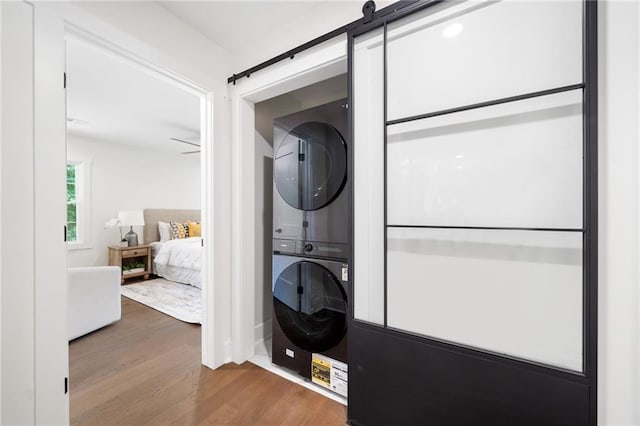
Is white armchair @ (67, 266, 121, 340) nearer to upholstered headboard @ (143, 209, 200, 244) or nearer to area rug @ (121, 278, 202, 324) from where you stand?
area rug @ (121, 278, 202, 324)

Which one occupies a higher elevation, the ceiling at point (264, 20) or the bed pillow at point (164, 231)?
the ceiling at point (264, 20)

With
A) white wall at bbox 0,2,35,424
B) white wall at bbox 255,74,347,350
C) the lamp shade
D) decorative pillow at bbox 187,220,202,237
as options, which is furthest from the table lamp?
white wall at bbox 0,2,35,424

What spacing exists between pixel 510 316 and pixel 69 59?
3.37 meters

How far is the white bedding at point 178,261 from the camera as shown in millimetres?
4109

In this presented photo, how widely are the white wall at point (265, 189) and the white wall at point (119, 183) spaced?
152 inches

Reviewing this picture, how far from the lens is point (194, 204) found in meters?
6.16

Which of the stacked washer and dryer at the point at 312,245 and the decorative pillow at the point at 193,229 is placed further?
the decorative pillow at the point at 193,229

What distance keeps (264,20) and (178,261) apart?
3774 mm

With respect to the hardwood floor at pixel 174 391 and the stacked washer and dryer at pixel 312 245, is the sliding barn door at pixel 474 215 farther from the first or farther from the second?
the hardwood floor at pixel 174 391

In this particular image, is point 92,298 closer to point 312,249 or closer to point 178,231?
point 312,249

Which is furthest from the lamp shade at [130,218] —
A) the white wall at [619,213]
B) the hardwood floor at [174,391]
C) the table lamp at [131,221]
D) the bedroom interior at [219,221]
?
the white wall at [619,213]

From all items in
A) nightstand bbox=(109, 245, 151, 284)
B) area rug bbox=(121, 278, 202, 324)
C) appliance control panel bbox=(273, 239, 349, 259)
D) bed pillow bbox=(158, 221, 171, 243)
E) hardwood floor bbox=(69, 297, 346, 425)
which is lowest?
area rug bbox=(121, 278, 202, 324)

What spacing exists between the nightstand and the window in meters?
0.45

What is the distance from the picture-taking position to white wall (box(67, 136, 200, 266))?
14.6 ft
